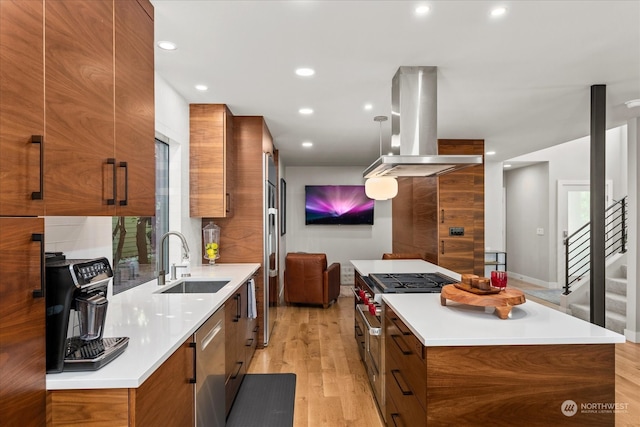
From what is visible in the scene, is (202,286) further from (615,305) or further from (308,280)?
(615,305)

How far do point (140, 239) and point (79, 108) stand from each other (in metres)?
1.83

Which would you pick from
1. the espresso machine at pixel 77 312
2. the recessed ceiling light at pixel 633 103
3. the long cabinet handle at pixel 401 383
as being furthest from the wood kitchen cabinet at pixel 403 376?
the recessed ceiling light at pixel 633 103

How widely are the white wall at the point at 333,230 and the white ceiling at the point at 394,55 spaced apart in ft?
12.5

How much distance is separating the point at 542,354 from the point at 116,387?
64.5 inches

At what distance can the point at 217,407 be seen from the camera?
2.19 m

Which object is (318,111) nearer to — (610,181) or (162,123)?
(162,123)

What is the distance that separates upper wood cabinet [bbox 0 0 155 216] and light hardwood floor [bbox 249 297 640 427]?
6.52 ft

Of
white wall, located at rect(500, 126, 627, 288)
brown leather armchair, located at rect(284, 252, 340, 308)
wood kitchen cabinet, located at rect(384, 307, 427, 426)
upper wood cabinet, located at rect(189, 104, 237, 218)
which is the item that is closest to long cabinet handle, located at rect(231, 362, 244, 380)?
wood kitchen cabinet, located at rect(384, 307, 427, 426)

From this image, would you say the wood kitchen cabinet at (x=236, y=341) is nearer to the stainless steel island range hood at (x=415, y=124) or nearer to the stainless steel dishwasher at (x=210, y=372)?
the stainless steel dishwasher at (x=210, y=372)

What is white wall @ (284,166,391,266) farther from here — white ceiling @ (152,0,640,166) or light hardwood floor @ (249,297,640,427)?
white ceiling @ (152,0,640,166)

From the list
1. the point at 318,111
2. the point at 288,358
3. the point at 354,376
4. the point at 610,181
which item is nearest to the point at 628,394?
the point at 354,376

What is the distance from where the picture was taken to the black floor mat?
258 cm

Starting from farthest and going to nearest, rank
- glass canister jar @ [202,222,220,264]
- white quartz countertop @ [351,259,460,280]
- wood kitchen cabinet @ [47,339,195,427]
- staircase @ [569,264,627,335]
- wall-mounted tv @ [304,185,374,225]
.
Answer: wall-mounted tv @ [304,185,374,225] → staircase @ [569,264,627,335] → glass canister jar @ [202,222,220,264] → white quartz countertop @ [351,259,460,280] → wood kitchen cabinet @ [47,339,195,427]

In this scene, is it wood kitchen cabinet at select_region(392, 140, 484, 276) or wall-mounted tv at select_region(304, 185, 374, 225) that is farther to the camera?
wall-mounted tv at select_region(304, 185, 374, 225)
